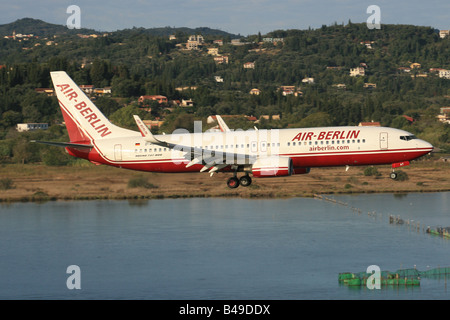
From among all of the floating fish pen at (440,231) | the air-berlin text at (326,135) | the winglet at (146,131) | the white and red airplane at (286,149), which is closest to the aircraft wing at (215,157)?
the white and red airplane at (286,149)

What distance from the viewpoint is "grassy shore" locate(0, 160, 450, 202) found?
162375 millimetres

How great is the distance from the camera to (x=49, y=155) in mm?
165750

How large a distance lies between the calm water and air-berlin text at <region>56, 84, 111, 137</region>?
32.5 meters

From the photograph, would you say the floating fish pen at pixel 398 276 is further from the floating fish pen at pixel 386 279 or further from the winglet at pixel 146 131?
the winglet at pixel 146 131

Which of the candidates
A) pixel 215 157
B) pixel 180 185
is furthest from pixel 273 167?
pixel 180 185

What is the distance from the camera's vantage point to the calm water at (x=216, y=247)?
113 metres

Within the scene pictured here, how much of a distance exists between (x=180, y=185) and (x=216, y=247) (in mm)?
42952

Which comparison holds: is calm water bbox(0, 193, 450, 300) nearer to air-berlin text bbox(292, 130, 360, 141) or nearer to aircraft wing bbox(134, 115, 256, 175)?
aircraft wing bbox(134, 115, 256, 175)

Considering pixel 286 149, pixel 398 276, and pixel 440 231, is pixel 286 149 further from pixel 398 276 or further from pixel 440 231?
pixel 440 231

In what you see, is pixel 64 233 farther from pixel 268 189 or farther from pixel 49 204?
pixel 268 189

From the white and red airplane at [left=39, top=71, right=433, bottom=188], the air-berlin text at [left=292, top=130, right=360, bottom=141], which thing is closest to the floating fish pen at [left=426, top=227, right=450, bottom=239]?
the white and red airplane at [left=39, top=71, right=433, bottom=188]

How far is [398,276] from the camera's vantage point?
382 ft

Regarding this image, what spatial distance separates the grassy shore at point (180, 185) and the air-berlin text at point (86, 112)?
61756mm
